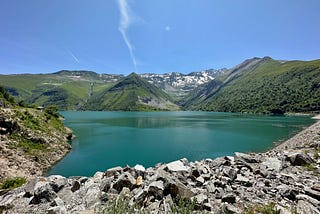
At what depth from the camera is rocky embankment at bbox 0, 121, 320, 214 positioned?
8789 mm

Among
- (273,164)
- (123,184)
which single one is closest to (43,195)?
(123,184)

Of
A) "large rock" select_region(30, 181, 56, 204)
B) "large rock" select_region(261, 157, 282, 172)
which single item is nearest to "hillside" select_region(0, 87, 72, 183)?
"large rock" select_region(30, 181, 56, 204)

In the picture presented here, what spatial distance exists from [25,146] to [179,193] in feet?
121

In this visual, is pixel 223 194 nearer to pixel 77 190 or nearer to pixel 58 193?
pixel 77 190

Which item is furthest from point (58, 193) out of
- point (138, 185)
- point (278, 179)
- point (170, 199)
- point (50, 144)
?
point (50, 144)

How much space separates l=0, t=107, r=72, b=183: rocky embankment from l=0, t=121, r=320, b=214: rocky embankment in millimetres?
22015

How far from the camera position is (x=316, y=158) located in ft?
53.2

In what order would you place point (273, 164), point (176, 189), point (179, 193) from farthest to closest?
point (273, 164) → point (176, 189) → point (179, 193)

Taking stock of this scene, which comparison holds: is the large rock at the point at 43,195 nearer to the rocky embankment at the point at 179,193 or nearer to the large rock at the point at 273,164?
the rocky embankment at the point at 179,193

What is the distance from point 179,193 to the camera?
951cm

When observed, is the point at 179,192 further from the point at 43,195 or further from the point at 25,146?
the point at 25,146

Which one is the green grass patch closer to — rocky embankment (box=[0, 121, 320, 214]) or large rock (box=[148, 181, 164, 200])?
rocky embankment (box=[0, 121, 320, 214])

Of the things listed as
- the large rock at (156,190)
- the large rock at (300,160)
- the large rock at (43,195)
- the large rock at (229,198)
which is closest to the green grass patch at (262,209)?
the large rock at (229,198)

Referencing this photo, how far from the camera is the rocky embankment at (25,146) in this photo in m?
30.8
